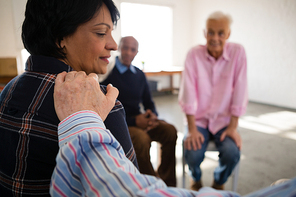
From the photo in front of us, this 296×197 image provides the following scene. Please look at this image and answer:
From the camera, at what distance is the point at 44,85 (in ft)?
1.44

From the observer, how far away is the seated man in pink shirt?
3.57ft

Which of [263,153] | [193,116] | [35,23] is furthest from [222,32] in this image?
[263,153]

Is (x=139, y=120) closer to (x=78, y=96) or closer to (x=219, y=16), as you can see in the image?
(x=219, y=16)

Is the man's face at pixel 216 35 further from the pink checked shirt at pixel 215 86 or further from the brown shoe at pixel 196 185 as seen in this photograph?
the brown shoe at pixel 196 185

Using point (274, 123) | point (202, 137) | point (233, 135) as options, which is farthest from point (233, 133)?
point (274, 123)

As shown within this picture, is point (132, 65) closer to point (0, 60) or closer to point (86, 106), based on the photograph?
point (0, 60)

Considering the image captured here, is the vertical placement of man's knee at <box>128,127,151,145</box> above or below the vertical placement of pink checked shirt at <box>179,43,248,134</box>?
below

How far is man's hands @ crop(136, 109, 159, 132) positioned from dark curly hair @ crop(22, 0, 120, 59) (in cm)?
70

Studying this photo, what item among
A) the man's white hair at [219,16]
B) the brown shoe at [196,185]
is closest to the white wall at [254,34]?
the man's white hair at [219,16]

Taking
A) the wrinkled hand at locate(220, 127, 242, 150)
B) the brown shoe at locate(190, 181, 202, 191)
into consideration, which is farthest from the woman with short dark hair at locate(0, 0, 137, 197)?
the brown shoe at locate(190, 181, 202, 191)

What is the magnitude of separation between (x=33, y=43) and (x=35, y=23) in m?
0.06

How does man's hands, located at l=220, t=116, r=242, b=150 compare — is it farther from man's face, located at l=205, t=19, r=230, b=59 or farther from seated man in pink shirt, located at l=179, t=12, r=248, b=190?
man's face, located at l=205, t=19, r=230, b=59

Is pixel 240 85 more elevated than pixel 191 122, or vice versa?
pixel 240 85

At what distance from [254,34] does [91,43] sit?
107 inches
